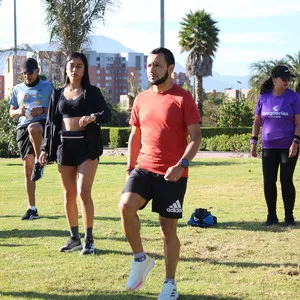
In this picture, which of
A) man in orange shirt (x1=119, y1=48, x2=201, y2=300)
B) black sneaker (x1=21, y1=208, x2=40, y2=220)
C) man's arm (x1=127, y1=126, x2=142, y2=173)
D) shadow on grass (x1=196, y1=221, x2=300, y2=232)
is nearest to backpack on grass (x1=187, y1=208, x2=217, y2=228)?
shadow on grass (x1=196, y1=221, x2=300, y2=232)

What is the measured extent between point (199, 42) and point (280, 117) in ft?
155

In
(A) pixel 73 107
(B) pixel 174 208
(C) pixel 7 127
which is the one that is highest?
(A) pixel 73 107

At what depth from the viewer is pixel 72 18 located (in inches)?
985

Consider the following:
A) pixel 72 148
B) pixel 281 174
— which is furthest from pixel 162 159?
pixel 281 174

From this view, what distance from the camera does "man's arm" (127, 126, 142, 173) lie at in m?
5.70

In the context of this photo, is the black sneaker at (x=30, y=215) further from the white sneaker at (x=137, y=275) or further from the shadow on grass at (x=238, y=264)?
the white sneaker at (x=137, y=275)

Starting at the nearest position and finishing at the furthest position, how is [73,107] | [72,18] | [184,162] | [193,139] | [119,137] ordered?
[184,162]
[193,139]
[73,107]
[72,18]
[119,137]

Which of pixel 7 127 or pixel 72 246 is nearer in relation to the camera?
pixel 72 246

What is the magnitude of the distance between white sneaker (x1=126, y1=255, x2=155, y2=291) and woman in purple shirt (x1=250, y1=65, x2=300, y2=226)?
3965 mm

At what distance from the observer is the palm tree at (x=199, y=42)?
54522mm

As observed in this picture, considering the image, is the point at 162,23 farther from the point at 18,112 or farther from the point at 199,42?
the point at 199,42

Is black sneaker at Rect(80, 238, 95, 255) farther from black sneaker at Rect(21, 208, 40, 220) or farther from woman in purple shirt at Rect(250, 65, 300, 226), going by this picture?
woman in purple shirt at Rect(250, 65, 300, 226)

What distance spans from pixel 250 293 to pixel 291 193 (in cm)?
401

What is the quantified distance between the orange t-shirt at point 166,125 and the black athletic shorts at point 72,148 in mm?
1681
